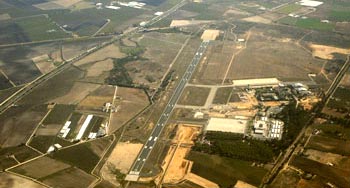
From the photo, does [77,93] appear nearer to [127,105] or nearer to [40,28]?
[127,105]

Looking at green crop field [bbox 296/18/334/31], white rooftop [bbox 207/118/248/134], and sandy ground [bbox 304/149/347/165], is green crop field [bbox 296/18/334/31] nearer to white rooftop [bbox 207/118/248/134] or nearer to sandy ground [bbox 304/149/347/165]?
white rooftop [bbox 207/118/248/134]

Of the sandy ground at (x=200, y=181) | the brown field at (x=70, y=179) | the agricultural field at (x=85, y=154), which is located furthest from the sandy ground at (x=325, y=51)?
the brown field at (x=70, y=179)

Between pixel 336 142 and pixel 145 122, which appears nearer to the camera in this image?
pixel 336 142


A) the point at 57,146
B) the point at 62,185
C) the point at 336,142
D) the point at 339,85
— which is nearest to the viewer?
the point at 62,185

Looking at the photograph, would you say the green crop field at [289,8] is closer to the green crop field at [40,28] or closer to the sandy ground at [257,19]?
the sandy ground at [257,19]

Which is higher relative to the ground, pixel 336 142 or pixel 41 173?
pixel 336 142

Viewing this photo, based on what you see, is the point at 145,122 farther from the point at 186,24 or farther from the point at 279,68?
the point at 186,24

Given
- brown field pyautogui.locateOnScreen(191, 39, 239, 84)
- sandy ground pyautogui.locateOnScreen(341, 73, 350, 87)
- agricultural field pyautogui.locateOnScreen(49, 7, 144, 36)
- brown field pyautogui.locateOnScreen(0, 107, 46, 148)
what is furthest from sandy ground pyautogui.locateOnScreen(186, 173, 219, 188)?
agricultural field pyautogui.locateOnScreen(49, 7, 144, 36)

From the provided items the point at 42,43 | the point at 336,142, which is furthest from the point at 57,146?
the point at 42,43
